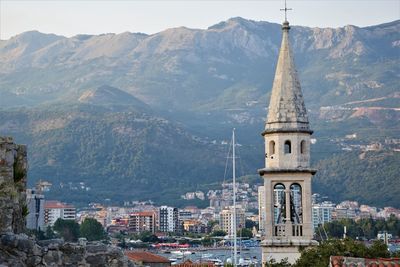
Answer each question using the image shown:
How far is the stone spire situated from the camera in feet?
99.0

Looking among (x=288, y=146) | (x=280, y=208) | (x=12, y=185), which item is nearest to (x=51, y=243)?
(x=12, y=185)

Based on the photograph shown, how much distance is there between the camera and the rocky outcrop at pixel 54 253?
9.46 m

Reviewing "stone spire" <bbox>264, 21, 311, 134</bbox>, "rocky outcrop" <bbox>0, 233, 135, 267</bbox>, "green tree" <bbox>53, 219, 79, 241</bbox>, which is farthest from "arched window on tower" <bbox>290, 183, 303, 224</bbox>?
"green tree" <bbox>53, 219, 79, 241</bbox>

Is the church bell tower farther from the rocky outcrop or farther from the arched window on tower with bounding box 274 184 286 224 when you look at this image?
the rocky outcrop

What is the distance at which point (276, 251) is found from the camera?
29.0 m

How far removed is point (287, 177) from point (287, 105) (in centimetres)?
198

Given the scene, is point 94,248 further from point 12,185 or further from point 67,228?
point 67,228

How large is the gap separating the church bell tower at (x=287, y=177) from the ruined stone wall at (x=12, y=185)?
61.0 feet

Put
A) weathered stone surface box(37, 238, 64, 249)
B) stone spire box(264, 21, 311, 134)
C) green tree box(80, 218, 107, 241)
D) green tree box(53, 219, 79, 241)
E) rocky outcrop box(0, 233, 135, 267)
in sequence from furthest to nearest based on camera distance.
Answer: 1. green tree box(80, 218, 107, 241)
2. green tree box(53, 219, 79, 241)
3. stone spire box(264, 21, 311, 134)
4. weathered stone surface box(37, 238, 64, 249)
5. rocky outcrop box(0, 233, 135, 267)

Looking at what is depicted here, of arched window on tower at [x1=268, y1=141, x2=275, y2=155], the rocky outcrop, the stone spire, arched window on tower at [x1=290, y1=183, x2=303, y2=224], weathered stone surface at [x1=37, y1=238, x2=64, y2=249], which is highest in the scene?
the stone spire

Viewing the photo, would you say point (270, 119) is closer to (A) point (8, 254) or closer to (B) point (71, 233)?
(A) point (8, 254)

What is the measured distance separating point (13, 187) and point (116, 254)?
1.12 m

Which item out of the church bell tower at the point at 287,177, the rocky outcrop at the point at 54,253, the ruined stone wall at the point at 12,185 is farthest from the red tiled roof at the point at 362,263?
the church bell tower at the point at 287,177

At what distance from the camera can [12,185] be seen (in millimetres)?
10141
